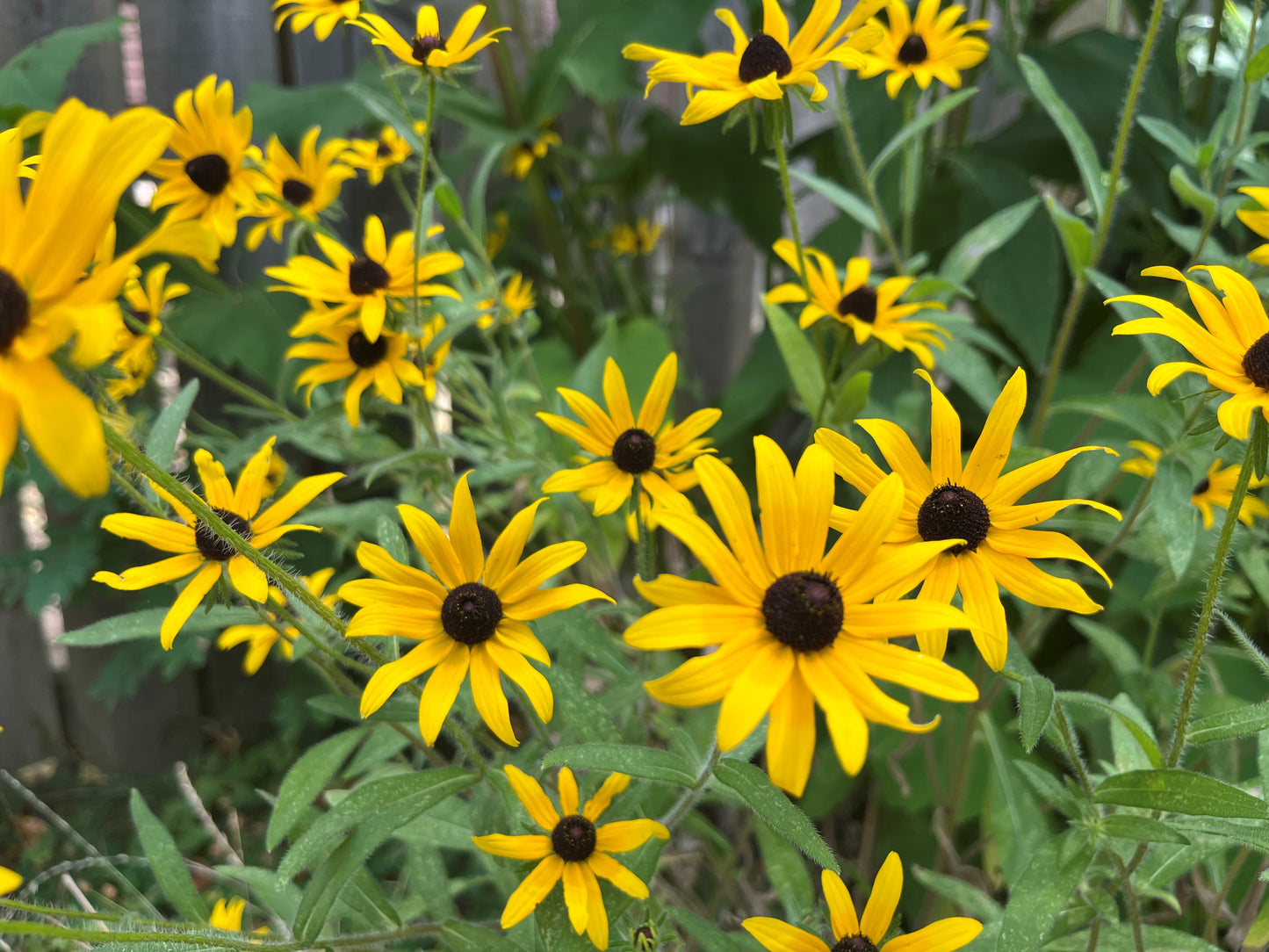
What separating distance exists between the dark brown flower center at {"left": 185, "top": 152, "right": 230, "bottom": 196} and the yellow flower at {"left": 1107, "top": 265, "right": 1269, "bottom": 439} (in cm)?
80

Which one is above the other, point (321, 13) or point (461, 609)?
point (321, 13)

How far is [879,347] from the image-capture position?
79 cm

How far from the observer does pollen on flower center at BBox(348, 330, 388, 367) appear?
2.58ft

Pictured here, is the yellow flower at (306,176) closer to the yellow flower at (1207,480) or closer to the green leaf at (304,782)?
the green leaf at (304,782)

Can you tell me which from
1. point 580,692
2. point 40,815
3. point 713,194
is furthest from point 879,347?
point 40,815

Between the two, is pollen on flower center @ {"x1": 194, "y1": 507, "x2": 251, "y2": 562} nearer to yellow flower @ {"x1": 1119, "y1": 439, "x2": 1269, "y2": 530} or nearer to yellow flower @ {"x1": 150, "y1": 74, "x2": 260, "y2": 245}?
yellow flower @ {"x1": 150, "y1": 74, "x2": 260, "y2": 245}

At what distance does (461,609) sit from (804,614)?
0.22 metres

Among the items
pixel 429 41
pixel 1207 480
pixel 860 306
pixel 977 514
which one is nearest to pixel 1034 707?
pixel 977 514

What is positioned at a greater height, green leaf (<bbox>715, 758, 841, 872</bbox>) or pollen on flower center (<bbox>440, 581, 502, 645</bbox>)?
pollen on flower center (<bbox>440, 581, 502, 645</bbox>)

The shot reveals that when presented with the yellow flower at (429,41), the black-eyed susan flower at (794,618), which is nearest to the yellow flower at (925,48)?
the yellow flower at (429,41)

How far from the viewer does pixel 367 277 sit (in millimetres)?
770

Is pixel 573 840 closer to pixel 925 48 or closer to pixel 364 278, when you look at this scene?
pixel 364 278

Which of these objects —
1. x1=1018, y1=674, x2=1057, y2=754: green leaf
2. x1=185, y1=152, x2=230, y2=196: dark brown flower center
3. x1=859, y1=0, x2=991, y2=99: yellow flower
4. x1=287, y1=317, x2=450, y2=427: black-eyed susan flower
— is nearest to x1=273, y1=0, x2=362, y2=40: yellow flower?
x1=185, y1=152, x2=230, y2=196: dark brown flower center

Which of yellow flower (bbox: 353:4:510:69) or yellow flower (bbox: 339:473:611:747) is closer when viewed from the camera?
yellow flower (bbox: 339:473:611:747)
